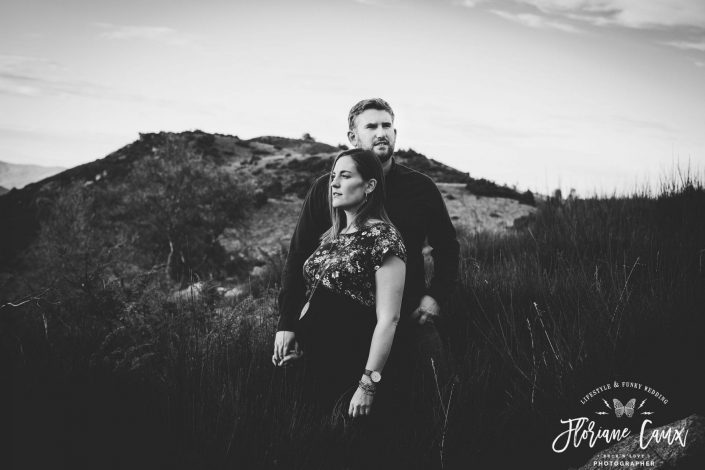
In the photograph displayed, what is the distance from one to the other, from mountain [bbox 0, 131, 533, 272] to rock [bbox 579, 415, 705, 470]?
10952mm

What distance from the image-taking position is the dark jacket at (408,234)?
2.55m

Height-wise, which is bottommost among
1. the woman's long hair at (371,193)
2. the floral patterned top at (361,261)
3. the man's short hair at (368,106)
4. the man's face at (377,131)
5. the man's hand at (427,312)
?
the man's hand at (427,312)

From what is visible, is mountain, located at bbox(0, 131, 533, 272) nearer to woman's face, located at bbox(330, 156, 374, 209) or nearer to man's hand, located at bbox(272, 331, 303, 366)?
man's hand, located at bbox(272, 331, 303, 366)

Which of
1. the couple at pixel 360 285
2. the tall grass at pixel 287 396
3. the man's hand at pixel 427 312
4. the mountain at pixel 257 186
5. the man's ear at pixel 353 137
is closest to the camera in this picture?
the tall grass at pixel 287 396

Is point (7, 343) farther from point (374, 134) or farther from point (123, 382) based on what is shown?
point (374, 134)

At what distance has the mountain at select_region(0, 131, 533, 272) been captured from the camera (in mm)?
15938

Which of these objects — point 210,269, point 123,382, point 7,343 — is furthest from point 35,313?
point 210,269

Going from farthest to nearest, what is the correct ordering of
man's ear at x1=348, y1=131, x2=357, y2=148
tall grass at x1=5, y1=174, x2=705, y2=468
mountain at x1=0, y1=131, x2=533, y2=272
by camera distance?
mountain at x1=0, y1=131, x2=533, y2=272
man's ear at x1=348, y1=131, x2=357, y2=148
tall grass at x1=5, y1=174, x2=705, y2=468

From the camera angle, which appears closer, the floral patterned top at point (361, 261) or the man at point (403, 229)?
the floral patterned top at point (361, 261)

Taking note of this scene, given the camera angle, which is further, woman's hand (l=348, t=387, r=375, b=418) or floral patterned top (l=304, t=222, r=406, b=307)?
floral patterned top (l=304, t=222, r=406, b=307)

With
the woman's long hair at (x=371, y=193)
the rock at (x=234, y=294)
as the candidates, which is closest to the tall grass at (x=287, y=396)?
the woman's long hair at (x=371, y=193)

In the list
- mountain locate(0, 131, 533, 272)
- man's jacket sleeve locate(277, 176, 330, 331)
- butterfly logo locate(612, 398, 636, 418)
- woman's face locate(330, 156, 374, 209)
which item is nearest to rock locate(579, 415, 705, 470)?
butterfly logo locate(612, 398, 636, 418)

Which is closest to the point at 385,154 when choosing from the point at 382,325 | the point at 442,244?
the point at 442,244

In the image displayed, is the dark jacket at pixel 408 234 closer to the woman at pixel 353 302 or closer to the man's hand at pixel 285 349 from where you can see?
the man's hand at pixel 285 349
